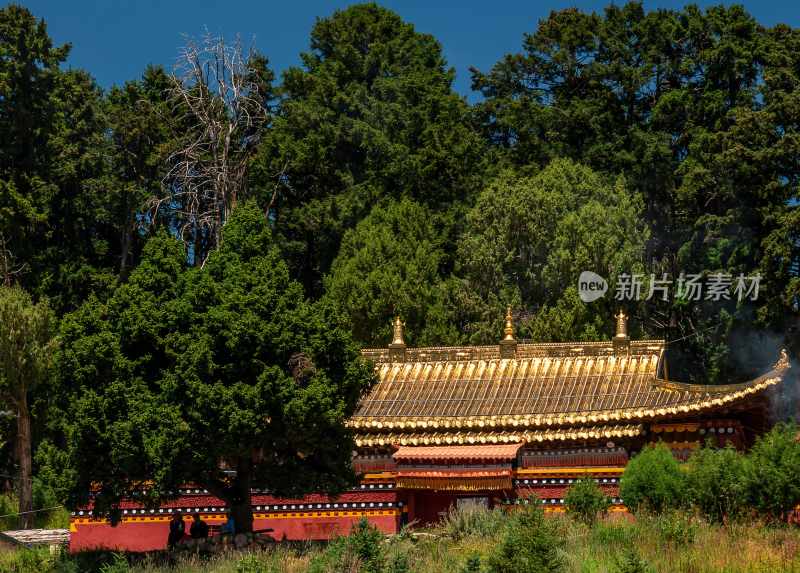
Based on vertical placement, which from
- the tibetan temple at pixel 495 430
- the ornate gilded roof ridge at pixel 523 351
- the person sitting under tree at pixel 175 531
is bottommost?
the person sitting under tree at pixel 175 531

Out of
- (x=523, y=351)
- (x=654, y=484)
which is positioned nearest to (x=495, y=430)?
(x=523, y=351)

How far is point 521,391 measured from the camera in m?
28.8

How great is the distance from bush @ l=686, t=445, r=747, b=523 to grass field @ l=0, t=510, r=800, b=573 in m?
0.56

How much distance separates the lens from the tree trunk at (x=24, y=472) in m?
34.2

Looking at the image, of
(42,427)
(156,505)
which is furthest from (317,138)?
(156,505)

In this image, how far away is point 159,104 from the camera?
47375 millimetres

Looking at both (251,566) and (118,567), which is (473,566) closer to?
(251,566)

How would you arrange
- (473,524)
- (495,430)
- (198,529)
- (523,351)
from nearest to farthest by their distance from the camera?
(473,524)
(198,529)
(495,430)
(523,351)

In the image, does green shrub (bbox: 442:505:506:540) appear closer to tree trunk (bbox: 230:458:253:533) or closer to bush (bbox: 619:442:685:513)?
bush (bbox: 619:442:685:513)
